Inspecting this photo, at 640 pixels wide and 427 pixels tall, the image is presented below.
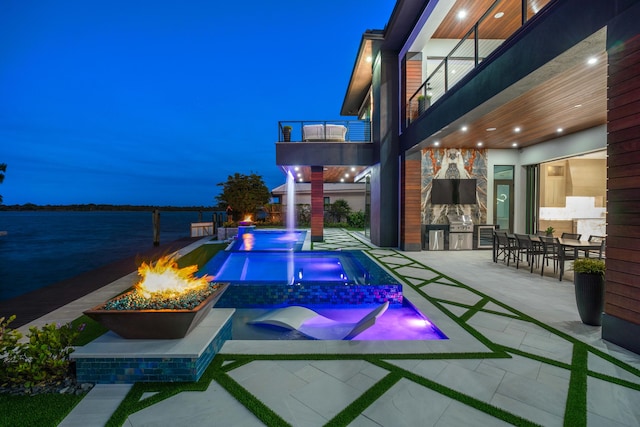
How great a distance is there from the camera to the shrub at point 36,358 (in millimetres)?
2285

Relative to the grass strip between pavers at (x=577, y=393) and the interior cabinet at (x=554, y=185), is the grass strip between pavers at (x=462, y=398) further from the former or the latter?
the interior cabinet at (x=554, y=185)

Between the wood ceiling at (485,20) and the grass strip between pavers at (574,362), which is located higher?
the wood ceiling at (485,20)

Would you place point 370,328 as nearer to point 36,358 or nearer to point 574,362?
point 574,362

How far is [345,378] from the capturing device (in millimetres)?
2510

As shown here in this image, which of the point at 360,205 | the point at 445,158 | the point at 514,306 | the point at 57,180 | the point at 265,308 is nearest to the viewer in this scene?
the point at 514,306

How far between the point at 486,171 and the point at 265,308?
352 inches

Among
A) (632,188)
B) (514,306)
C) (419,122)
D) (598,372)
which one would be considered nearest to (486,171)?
(419,122)

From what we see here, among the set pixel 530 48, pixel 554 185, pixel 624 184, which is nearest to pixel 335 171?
pixel 554 185

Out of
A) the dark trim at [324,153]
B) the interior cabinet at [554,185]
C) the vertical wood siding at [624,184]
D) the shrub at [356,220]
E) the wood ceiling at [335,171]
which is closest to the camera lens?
the vertical wood siding at [624,184]

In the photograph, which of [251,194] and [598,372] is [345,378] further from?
[251,194]

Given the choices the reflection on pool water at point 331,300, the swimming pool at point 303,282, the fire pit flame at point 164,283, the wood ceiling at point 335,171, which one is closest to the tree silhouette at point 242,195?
the wood ceiling at point 335,171

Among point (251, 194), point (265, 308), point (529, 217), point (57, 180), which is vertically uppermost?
point (57, 180)

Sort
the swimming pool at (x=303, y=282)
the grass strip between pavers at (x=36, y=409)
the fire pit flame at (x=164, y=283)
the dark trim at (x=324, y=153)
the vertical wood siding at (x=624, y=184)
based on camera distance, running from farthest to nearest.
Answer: the dark trim at (x=324, y=153) → the swimming pool at (x=303, y=282) → the fire pit flame at (x=164, y=283) → the vertical wood siding at (x=624, y=184) → the grass strip between pavers at (x=36, y=409)

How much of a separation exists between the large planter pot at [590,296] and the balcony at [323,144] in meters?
8.16
